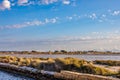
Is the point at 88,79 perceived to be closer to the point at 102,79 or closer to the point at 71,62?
the point at 102,79

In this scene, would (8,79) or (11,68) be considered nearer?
(8,79)

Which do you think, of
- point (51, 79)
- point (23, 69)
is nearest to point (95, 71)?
point (51, 79)

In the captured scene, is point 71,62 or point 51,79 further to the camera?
point 71,62

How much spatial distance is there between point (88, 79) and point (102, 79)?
1345 mm

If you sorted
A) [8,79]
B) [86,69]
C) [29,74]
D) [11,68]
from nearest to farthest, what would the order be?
[86,69] < [8,79] < [29,74] < [11,68]

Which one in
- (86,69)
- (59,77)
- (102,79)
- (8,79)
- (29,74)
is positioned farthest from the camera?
(29,74)

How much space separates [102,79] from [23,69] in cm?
1745

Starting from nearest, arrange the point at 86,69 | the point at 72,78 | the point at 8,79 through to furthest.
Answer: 1. the point at 72,78
2. the point at 86,69
3. the point at 8,79

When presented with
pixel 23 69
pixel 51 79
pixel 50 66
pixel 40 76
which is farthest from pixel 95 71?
pixel 23 69

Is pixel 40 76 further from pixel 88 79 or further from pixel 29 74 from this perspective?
pixel 88 79

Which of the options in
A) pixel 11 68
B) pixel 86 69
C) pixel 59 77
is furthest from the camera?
pixel 11 68

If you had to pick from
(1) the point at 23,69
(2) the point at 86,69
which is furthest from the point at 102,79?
(1) the point at 23,69

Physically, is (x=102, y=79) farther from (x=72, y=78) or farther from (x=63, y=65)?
(x=63, y=65)

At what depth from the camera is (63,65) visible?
→ 3178 centimetres
